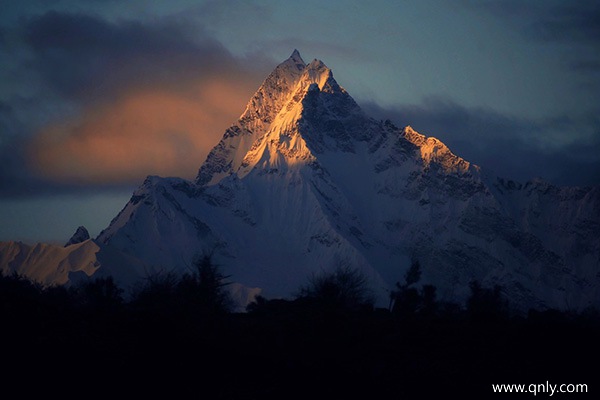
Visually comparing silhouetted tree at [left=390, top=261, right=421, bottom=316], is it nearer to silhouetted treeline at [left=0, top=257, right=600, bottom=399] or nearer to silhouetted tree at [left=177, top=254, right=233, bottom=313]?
silhouetted tree at [left=177, top=254, right=233, bottom=313]

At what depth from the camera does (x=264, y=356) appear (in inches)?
1775

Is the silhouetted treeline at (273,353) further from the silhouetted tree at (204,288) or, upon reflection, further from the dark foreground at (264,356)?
the silhouetted tree at (204,288)

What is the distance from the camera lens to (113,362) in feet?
134

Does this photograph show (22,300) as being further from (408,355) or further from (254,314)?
(254,314)

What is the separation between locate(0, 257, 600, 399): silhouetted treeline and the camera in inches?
1583

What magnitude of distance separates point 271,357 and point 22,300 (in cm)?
982

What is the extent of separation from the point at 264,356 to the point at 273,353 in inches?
47.2

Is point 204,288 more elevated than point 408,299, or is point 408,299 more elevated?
point 408,299

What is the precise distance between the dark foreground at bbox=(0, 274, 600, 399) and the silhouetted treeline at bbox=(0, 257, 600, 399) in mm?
43

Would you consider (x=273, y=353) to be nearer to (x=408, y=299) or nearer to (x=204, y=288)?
(x=204, y=288)

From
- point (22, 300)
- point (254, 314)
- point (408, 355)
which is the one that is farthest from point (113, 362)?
Result: point (254, 314)

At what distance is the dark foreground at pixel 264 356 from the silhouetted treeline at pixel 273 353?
0.14 ft

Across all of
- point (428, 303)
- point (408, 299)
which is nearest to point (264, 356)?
point (428, 303)

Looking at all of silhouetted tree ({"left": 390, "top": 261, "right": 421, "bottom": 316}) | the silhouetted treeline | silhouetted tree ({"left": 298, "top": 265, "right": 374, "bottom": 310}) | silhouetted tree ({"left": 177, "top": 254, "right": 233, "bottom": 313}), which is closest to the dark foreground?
the silhouetted treeline
